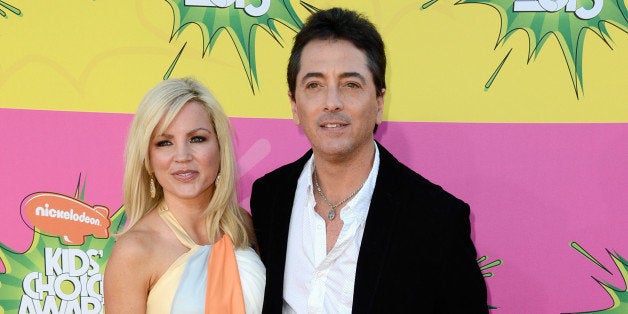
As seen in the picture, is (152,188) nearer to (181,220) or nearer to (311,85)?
(181,220)

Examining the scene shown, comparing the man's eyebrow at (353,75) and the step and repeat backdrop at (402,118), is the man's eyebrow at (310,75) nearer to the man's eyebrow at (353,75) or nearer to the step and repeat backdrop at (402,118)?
the man's eyebrow at (353,75)

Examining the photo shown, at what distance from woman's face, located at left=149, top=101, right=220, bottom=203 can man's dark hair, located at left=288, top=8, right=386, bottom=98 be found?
0.33 metres

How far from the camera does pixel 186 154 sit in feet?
6.85

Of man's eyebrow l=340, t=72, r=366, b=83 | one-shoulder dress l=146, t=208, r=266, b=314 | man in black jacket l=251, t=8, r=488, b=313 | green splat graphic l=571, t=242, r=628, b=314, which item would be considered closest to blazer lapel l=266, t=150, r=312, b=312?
man in black jacket l=251, t=8, r=488, b=313

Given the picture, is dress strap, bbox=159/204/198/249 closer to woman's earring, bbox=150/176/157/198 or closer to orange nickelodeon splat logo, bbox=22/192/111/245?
woman's earring, bbox=150/176/157/198

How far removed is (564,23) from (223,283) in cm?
151

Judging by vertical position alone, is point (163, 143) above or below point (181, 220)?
above

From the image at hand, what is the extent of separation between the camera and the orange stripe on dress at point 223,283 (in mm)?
2012

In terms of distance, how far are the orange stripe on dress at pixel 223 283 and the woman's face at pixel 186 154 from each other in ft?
0.65

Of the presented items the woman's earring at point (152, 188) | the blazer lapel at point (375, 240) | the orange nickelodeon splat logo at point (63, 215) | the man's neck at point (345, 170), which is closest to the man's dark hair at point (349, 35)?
the man's neck at point (345, 170)

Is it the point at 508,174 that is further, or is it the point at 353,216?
the point at 508,174

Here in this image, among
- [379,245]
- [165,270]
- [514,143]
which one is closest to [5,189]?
[165,270]

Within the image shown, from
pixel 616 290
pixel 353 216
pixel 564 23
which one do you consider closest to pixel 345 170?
pixel 353 216

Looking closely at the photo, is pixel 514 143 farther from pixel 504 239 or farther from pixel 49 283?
pixel 49 283
